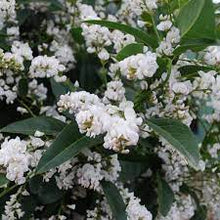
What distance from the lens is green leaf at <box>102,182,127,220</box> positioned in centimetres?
69

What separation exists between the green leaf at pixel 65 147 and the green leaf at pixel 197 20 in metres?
0.18

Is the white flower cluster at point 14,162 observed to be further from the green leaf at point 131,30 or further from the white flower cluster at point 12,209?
the green leaf at point 131,30

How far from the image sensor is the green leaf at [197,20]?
22.9 inches

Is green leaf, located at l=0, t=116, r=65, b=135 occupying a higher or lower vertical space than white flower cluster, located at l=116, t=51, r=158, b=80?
lower

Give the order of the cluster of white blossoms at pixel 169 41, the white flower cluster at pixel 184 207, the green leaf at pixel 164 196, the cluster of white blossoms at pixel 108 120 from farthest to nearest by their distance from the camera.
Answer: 1. the white flower cluster at pixel 184 207
2. the green leaf at pixel 164 196
3. the cluster of white blossoms at pixel 169 41
4. the cluster of white blossoms at pixel 108 120

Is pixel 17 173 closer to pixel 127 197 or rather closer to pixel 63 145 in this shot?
pixel 63 145

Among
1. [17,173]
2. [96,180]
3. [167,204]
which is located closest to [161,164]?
[167,204]

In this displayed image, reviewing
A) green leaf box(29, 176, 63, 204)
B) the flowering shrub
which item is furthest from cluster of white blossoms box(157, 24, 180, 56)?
green leaf box(29, 176, 63, 204)

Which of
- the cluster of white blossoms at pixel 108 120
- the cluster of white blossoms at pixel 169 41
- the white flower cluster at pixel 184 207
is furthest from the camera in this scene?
the white flower cluster at pixel 184 207

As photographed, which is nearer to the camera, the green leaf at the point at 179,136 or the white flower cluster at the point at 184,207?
the green leaf at the point at 179,136

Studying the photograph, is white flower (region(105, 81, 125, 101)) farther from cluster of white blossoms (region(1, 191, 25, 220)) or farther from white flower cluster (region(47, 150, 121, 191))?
cluster of white blossoms (region(1, 191, 25, 220))

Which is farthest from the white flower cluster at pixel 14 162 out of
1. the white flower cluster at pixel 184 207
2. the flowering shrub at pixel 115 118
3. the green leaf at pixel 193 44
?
the white flower cluster at pixel 184 207

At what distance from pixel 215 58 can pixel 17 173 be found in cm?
32

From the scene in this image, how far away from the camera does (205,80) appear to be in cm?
69
